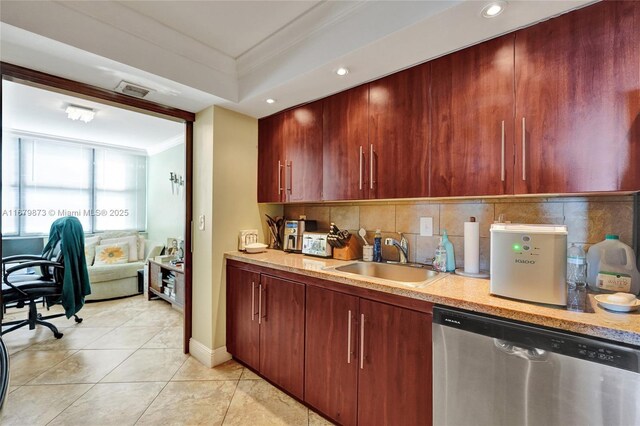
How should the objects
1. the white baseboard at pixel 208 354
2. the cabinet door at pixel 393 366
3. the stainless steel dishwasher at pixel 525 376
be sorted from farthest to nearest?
the white baseboard at pixel 208 354, the cabinet door at pixel 393 366, the stainless steel dishwasher at pixel 525 376

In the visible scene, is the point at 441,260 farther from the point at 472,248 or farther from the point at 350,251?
the point at 350,251

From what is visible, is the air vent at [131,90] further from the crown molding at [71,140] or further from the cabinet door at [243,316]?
the crown molding at [71,140]

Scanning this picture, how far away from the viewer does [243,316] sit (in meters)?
Result: 2.23

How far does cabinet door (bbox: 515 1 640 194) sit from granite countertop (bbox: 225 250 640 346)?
531mm

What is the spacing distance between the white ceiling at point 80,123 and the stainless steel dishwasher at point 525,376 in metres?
3.72

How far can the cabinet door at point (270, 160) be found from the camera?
248cm

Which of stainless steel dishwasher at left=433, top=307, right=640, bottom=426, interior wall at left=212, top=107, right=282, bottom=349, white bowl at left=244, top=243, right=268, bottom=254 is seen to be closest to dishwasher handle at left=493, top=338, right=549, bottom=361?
stainless steel dishwasher at left=433, top=307, right=640, bottom=426

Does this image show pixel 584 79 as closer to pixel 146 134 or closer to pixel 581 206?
pixel 581 206

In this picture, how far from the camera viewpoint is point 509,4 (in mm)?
1173

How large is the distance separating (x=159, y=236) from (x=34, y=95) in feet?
8.50

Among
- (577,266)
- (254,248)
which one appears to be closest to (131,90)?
(254,248)

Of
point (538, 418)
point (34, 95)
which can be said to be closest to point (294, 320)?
point (538, 418)

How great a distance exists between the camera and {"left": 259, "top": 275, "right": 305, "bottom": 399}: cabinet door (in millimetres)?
1811

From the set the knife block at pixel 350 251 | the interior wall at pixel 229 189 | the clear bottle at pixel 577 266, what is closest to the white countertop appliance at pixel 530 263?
the clear bottle at pixel 577 266
